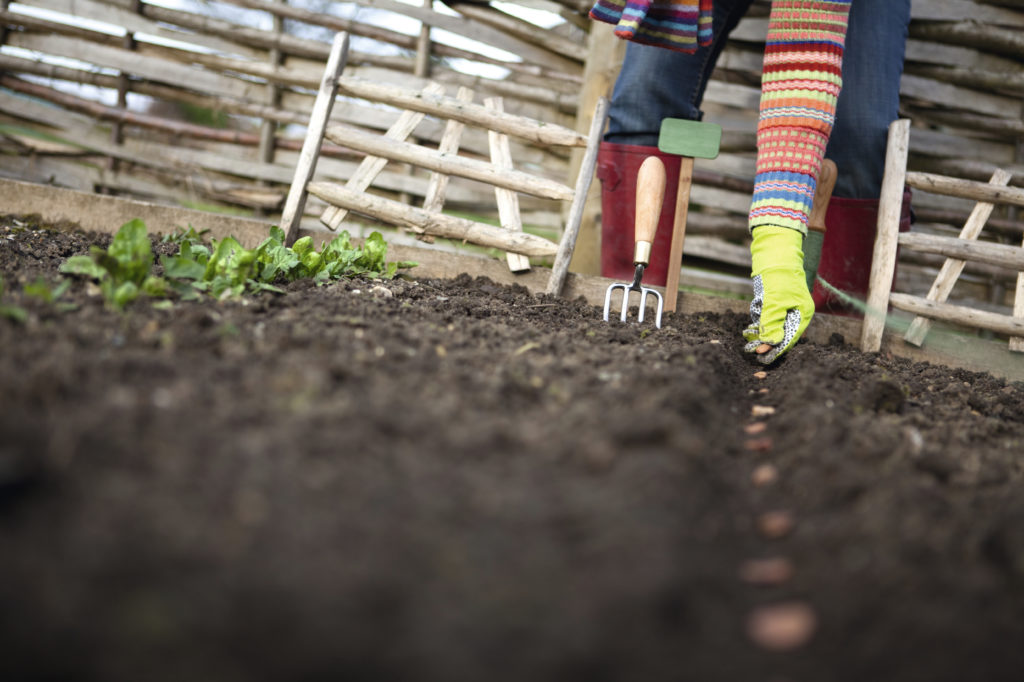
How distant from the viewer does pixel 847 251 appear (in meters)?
2.63

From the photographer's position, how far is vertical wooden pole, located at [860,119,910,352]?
90.2 inches

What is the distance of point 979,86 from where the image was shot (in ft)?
11.6

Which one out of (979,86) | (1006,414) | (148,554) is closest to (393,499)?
(148,554)

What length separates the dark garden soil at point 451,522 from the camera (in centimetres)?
57

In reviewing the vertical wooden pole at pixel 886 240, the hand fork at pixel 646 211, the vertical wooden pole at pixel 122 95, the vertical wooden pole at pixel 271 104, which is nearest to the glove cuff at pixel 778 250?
the hand fork at pixel 646 211

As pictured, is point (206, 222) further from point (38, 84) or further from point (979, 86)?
point (979, 86)

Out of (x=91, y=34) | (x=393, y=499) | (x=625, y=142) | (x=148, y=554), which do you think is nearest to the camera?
(x=148, y=554)

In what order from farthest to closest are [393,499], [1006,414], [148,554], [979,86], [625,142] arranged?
[979,86] → [625,142] → [1006,414] → [393,499] → [148,554]

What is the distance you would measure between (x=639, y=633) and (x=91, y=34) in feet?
16.6

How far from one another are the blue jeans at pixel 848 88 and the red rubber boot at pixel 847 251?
6 centimetres

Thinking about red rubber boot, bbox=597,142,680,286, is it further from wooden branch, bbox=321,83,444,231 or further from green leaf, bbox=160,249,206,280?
green leaf, bbox=160,249,206,280

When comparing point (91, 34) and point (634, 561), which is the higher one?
point (91, 34)

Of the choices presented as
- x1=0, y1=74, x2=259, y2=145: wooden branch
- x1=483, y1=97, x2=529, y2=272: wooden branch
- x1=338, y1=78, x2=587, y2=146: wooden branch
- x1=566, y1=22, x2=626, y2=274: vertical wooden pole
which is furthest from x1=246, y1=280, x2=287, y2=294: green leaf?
x1=0, y1=74, x2=259, y2=145: wooden branch

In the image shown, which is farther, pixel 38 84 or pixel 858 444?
pixel 38 84
